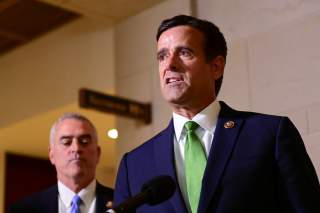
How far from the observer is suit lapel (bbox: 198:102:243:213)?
188 cm

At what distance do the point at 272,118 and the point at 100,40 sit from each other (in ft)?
12.1

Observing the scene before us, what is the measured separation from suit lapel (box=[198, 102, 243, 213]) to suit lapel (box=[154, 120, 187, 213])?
2.8 inches

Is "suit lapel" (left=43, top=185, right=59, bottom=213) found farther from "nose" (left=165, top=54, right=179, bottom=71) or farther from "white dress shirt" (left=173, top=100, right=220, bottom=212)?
"nose" (left=165, top=54, right=179, bottom=71)

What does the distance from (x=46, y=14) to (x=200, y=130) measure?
3.97m

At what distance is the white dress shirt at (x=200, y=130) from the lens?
2.04m

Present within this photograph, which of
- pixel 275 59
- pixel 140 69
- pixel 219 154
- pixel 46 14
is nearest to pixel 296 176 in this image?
pixel 219 154

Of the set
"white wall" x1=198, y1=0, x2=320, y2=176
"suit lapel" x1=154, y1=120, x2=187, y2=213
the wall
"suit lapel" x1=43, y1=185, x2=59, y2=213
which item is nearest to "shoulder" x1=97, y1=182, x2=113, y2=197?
"suit lapel" x1=43, y1=185, x2=59, y2=213

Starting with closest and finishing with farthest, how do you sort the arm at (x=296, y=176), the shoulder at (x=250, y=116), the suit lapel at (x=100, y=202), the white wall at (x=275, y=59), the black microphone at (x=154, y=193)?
the black microphone at (x=154, y=193) → the arm at (x=296, y=176) → the shoulder at (x=250, y=116) → the suit lapel at (x=100, y=202) → the white wall at (x=275, y=59)

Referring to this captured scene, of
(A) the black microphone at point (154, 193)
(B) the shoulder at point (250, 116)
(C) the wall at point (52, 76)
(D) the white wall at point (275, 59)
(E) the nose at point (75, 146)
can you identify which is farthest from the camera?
(C) the wall at point (52, 76)

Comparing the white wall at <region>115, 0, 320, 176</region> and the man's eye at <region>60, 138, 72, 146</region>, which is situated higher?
the white wall at <region>115, 0, 320, 176</region>

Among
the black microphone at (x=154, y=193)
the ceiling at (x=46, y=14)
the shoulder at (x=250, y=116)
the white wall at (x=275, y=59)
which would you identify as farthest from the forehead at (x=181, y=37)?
the ceiling at (x=46, y=14)

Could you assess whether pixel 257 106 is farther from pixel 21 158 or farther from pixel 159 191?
pixel 21 158

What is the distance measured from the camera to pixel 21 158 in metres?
8.59

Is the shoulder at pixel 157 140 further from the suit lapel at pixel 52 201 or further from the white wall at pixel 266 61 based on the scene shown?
the white wall at pixel 266 61
